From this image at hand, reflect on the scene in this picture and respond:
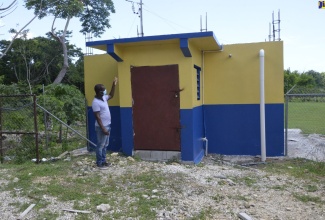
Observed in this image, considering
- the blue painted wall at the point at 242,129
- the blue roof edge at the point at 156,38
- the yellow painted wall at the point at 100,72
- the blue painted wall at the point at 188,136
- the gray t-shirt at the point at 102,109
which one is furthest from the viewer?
the yellow painted wall at the point at 100,72

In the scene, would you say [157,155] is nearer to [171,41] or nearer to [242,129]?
[242,129]

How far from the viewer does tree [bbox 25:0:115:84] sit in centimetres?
2175

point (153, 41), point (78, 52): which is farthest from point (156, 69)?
point (78, 52)

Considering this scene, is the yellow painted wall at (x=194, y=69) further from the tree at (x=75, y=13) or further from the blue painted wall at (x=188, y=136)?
the tree at (x=75, y=13)

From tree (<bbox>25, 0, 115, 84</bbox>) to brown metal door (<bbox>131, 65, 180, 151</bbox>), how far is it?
13806mm

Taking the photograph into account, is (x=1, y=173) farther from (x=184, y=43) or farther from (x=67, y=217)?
(x=184, y=43)

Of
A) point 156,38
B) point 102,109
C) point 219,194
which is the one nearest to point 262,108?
point 156,38

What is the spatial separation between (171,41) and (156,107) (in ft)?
Answer: 5.14

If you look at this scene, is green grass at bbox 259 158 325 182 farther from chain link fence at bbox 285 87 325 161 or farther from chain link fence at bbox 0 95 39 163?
chain link fence at bbox 0 95 39 163

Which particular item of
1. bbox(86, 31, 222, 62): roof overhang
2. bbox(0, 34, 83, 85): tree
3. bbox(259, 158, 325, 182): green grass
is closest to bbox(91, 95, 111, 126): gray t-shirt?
bbox(86, 31, 222, 62): roof overhang

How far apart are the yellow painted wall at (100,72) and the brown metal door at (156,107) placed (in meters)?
1.23

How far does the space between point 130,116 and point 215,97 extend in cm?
238

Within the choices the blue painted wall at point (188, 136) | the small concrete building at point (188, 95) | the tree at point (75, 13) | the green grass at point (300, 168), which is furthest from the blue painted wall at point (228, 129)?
the tree at point (75, 13)

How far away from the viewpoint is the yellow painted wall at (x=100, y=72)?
8.88 meters
